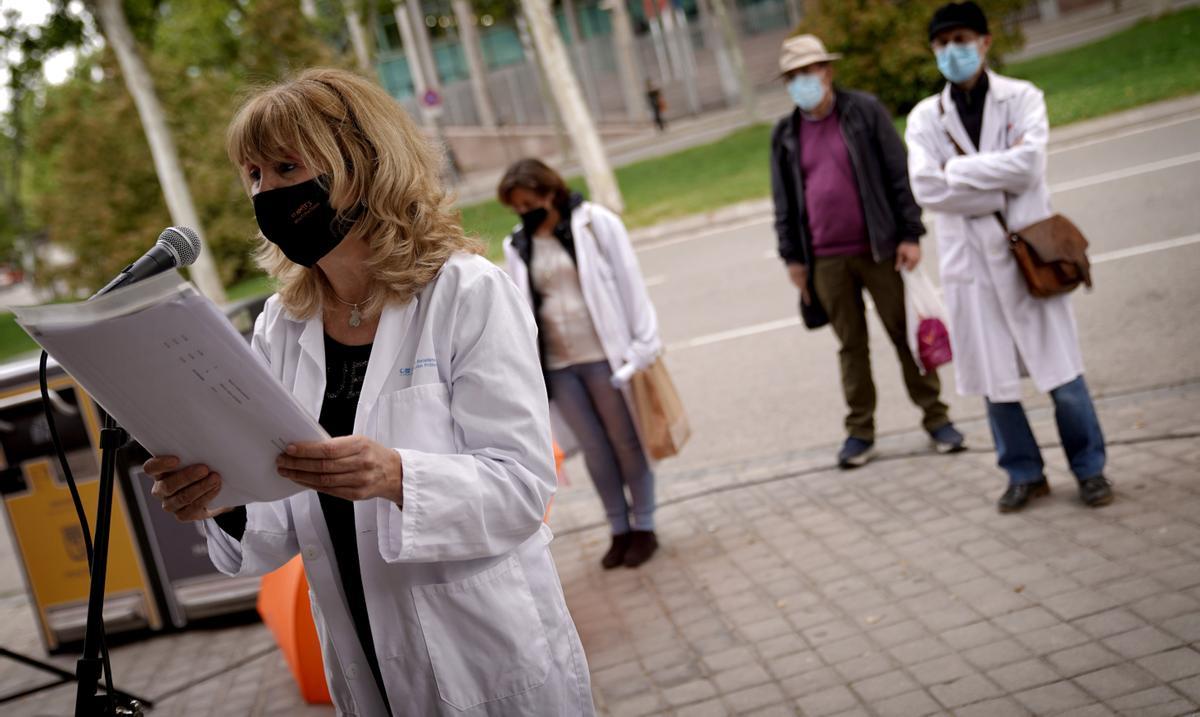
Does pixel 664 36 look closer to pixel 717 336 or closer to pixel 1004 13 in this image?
pixel 1004 13

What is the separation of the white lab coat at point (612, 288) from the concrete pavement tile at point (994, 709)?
2417mm

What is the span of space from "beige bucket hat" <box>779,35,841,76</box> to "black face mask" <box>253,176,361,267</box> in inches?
171

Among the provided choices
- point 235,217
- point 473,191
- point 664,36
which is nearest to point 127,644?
point 235,217

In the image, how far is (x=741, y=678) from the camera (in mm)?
4535

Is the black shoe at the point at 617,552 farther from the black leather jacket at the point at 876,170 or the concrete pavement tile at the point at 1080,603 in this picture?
the concrete pavement tile at the point at 1080,603

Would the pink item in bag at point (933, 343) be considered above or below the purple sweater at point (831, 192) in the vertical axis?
below

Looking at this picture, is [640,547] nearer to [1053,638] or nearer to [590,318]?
[590,318]

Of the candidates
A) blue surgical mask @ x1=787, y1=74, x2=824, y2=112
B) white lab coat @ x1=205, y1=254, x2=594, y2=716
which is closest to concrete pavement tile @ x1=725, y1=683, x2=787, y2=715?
white lab coat @ x1=205, y1=254, x2=594, y2=716

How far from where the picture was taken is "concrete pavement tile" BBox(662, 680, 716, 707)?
446 cm

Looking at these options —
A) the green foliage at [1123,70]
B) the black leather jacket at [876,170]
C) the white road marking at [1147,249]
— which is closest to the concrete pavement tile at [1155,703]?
the black leather jacket at [876,170]

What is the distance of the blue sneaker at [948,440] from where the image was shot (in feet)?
21.1

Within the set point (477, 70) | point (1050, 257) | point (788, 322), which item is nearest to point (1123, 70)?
point (788, 322)

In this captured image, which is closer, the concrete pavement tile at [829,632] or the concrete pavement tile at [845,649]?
the concrete pavement tile at [845,649]

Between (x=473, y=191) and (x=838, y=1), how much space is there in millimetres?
13897
